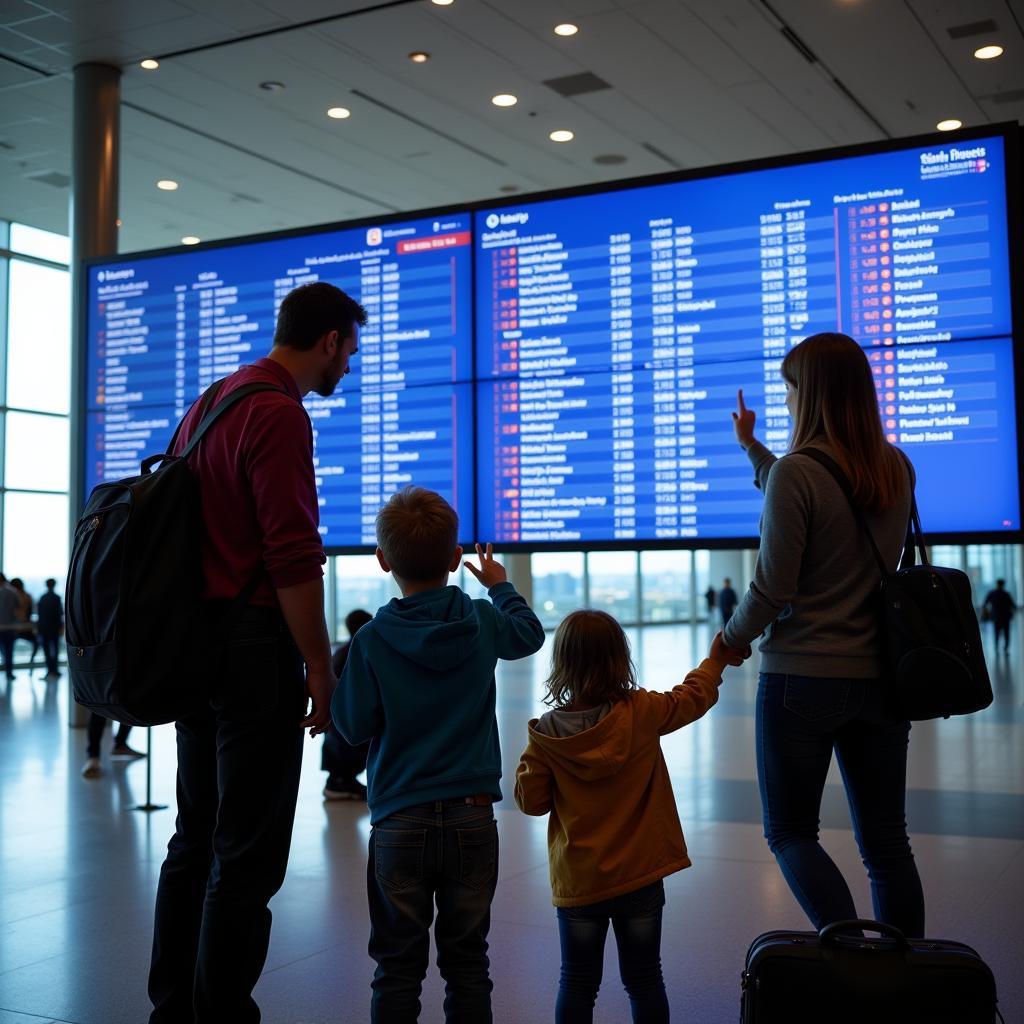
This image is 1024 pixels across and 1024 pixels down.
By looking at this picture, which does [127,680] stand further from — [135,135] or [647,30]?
[135,135]

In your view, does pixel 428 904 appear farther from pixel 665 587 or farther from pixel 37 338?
pixel 665 587

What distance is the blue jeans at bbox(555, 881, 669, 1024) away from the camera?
7.81ft

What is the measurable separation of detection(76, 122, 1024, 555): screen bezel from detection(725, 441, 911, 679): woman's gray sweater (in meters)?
1.76

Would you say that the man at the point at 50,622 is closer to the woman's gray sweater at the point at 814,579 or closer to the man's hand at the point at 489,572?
the man's hand at the point at 489,572

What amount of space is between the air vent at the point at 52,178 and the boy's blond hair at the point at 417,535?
454 inches

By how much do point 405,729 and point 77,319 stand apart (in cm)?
561

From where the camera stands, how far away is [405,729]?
2.29 metres

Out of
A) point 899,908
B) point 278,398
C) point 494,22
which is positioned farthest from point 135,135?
point 899,908

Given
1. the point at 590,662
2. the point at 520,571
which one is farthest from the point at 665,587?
the point at 590,662

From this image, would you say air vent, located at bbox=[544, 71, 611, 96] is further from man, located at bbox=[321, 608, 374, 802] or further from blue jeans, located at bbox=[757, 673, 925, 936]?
blue jeans, located at bbox=[757, 673, 925, 936]

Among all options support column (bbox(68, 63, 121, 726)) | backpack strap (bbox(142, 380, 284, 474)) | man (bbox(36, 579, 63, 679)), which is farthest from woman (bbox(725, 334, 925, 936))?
man (bbox(36, 579, 63, 679))

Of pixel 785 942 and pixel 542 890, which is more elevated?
pixel 785 942

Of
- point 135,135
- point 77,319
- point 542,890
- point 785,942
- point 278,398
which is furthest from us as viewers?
point 135,135

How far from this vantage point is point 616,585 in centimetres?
3044
